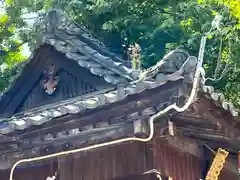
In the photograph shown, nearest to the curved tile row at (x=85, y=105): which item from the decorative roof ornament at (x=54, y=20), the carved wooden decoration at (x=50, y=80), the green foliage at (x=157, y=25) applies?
the carved wooden decoration at (x=50, y=80)

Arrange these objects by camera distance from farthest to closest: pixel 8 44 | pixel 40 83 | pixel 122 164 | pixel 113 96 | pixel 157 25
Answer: pixel 8 44, pixel 157 25, pixel 40 83, pixel 122 164, pixel 113 96

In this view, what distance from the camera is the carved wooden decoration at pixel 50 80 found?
6.70 m

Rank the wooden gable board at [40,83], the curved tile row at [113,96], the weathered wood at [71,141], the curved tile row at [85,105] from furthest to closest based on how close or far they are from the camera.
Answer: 1. the wooden gable board at [40,83]
2. the weathered wood at [71,141]
3. the curved tile row at [85,105]
4. the curved tile row at [113,96]

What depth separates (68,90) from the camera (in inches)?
260

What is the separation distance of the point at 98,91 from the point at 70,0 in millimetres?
3994

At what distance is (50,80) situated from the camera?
6.77 m

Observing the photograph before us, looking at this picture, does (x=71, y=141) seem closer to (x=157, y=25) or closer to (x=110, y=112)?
(x=110, y=112)

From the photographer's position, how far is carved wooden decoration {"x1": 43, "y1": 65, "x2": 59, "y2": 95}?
22.0 feet

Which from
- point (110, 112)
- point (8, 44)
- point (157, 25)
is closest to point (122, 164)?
point (110, 112)

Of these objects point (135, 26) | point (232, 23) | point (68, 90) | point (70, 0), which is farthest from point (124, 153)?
point (70, 0)

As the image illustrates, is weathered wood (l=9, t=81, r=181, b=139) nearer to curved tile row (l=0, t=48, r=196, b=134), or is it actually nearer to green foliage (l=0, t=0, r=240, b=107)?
curved tile row (l=0, t=48, r=196, b=134)

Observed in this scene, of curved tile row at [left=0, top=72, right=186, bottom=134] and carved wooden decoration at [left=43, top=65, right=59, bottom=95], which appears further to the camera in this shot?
carved wooden decoration at [left=43, top=65, right=59, bottom=95]

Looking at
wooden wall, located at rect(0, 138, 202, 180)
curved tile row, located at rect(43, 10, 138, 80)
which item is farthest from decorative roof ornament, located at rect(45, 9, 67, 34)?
wooden wall, located at rect(0, 138, 202, 180)

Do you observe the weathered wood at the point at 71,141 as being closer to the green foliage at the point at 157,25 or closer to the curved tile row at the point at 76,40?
the curved tile row at the point at 76,40
